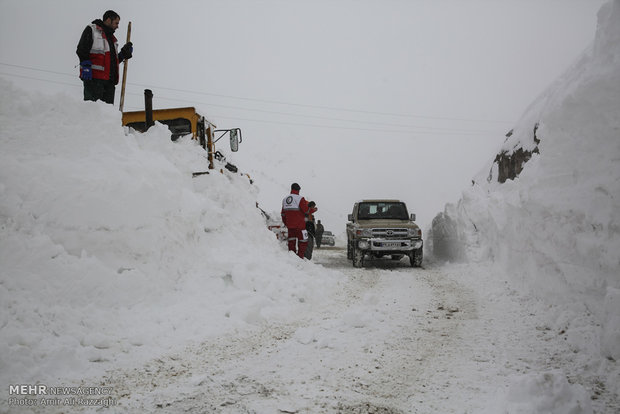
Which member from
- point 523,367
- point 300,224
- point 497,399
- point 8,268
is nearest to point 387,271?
point 300,224

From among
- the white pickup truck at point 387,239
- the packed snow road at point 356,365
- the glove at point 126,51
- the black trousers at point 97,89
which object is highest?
the glove at point 126,51

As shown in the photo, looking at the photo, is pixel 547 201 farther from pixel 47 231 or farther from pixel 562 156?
pixel 47 231

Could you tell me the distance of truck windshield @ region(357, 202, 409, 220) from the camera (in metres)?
11.9

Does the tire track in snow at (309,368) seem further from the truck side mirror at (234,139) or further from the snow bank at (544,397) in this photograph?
the truck side mirror at (234,139)

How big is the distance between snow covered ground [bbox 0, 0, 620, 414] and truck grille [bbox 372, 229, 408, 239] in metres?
3.81

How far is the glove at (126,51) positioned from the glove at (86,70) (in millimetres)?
833

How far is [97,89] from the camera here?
21.0 ft

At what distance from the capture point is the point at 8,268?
3752mm

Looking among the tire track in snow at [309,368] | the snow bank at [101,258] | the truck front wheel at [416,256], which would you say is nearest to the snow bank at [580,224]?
the tire track in snow at [309,368]

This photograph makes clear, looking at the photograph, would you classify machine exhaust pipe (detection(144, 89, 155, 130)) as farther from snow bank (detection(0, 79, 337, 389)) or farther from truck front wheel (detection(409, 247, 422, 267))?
truck front wheel (detection(409, 247, 422, 267))

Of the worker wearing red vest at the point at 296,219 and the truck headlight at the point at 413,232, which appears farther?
the truck headlight at the point at 413,232

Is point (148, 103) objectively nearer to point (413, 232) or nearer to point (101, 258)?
point (101, 258)

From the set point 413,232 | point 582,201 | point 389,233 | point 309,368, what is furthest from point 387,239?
point 309,368

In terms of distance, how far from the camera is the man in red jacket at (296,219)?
9.04 metres
